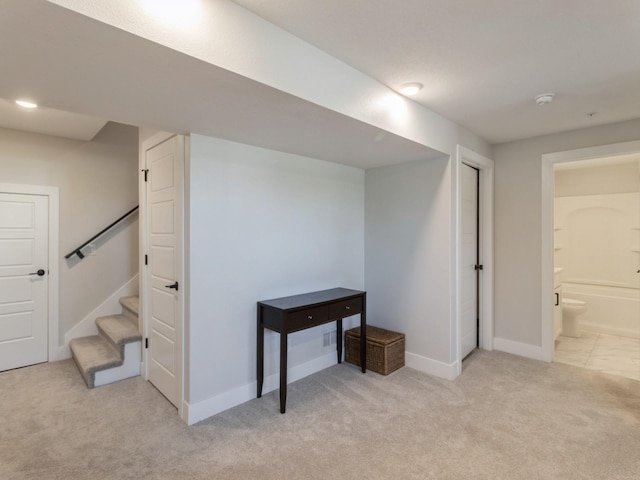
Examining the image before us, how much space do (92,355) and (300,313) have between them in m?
2.14

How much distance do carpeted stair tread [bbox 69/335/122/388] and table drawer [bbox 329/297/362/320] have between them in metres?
1.99

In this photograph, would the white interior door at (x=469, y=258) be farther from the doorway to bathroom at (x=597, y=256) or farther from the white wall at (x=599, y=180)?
the white wall at (x=599, y=180)

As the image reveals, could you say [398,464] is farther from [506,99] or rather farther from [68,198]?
[68,198]

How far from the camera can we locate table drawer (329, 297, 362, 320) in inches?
115

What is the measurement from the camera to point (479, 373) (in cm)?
322

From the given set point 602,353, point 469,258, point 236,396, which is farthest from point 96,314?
point 602,353

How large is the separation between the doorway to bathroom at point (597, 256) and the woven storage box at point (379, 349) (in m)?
1.92

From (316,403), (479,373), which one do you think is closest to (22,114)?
(316,403)

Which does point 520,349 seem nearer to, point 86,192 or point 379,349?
point 379,349

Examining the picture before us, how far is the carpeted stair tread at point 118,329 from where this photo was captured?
3.11 metres

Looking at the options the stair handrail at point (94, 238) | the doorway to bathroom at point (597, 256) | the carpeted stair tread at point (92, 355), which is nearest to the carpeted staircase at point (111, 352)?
the carpeted stair tread at point (92, 355)

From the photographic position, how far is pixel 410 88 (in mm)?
2346

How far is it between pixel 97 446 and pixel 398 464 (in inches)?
73.4

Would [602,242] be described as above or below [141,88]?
below
